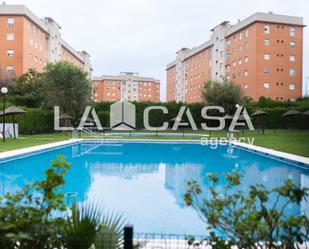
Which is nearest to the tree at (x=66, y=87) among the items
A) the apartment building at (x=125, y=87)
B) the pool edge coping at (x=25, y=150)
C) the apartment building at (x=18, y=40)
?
the apartment building at (x=18, y=40)

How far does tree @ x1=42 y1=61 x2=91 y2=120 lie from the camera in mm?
26297

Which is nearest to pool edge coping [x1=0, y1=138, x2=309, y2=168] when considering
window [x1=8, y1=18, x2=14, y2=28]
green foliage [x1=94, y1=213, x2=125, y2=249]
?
green foliage [x1=94, y1=213, x2=125, y2=249]

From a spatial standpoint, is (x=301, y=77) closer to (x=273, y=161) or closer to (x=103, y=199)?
(x=273, y=161)

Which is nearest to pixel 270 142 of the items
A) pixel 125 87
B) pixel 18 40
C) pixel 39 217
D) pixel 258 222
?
pixel 258 222

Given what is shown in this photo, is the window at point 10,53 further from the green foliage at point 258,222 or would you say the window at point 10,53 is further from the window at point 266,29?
the green foliage at point 258,222

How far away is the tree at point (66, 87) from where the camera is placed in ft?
→ 86.3

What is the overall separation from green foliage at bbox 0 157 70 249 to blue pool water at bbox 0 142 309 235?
114cm

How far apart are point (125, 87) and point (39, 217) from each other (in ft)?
287

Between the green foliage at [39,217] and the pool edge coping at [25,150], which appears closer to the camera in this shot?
the green foliage at [39,217]

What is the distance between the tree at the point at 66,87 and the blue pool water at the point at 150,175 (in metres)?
8.48

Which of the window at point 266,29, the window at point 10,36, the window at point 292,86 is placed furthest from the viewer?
the window at point 292,86

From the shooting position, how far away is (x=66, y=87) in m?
26.5

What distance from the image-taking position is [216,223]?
Answer: 247 cm

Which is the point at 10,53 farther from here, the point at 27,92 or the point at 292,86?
the point at 292,86
